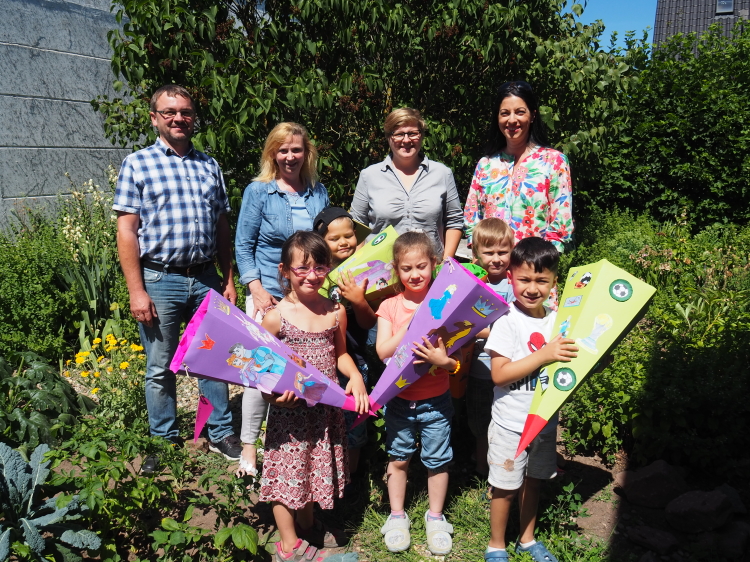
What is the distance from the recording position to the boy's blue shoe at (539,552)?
2.59 meters

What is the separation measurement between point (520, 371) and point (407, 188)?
1.31 metres

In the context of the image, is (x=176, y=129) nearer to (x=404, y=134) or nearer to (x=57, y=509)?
(x=404, y=134)

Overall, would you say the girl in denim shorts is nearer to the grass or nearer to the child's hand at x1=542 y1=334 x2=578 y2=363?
the grass

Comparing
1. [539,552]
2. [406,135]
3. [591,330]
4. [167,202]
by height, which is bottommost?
[539,552]

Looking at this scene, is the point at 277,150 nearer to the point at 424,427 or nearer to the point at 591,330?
the point at 424,427

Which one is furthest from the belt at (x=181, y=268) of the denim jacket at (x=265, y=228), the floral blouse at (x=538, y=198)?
the floral blouse at (x=538, y=198)

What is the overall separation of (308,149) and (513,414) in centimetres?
177

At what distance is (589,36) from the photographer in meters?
5.40

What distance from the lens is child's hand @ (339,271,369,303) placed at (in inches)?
106

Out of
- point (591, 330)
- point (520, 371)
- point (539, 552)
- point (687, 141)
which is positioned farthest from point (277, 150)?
point (687, 141)

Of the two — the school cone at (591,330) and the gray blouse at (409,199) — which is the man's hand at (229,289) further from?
the school cone at (591,330)

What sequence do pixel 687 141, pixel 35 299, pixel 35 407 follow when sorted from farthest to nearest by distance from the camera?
pixel 687 141
pixel 35 299
pixel 35 407

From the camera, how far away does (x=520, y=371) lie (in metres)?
2.31

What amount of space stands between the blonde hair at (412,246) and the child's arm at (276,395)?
1.87 ft
